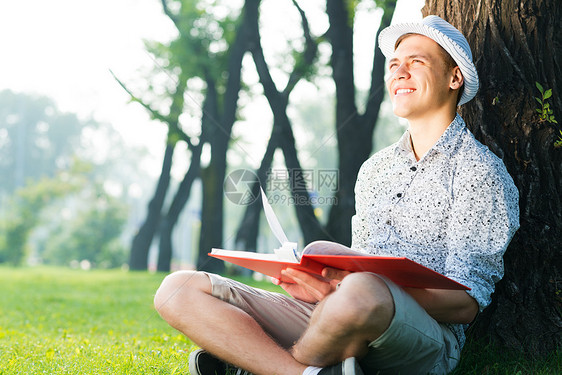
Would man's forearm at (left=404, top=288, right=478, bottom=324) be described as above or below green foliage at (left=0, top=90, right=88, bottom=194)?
below

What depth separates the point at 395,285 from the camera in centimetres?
219

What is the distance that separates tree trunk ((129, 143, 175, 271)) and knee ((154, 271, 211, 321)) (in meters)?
15.0

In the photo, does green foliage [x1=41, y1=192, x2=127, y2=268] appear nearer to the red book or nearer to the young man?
the young man

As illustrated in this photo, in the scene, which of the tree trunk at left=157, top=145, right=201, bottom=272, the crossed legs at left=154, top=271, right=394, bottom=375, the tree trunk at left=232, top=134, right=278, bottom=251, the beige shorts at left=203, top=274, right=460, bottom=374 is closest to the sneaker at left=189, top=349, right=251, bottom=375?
the crossed legs at left=154, top=271, right=394, bottom=375

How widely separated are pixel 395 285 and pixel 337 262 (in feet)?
0.79

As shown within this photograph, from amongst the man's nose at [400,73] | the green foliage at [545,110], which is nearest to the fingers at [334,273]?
the man's nose at [400,73]

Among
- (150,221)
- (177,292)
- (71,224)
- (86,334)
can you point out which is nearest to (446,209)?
(177,292)

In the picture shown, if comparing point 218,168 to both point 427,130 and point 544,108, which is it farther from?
point 427,130

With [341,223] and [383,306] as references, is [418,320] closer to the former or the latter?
[383,306]

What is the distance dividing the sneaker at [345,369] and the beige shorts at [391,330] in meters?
0.09

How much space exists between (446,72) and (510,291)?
1148mm

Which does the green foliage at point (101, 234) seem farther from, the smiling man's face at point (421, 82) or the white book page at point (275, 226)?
the white book page at point (275, 226)

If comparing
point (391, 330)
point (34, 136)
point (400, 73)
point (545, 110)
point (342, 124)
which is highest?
point (34, 136)

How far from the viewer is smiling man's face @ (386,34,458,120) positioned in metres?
2.71
